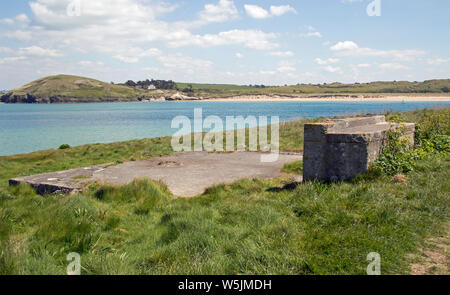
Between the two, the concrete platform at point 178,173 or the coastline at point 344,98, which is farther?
the coastline at point 344,98

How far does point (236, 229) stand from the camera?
540cm

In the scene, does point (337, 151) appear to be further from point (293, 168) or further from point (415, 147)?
point (415, 147)

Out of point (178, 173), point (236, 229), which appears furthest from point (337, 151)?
point (178, 173)

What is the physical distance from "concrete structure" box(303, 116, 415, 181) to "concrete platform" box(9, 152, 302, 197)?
1833 mm

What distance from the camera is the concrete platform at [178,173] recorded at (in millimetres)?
9656

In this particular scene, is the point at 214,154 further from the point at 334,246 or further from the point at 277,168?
the point at 334,246

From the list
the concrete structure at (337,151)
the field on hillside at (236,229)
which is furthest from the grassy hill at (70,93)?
the field on hillside at (236,229)

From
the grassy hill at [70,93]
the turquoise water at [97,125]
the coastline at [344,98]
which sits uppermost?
the grassy hill at [70,93]

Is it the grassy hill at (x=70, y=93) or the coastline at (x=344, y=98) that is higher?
the grassy hill at (x=70, y=93)

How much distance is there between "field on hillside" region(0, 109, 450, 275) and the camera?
13.4ft

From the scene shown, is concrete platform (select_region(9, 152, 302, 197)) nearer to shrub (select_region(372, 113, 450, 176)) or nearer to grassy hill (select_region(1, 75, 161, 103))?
shrub (select_region(372, 113, 450, 176))

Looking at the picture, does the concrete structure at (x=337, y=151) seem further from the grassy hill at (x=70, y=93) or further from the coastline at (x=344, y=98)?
the grassy hill at (x=70, y=93)

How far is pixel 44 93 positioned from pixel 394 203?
683 ft

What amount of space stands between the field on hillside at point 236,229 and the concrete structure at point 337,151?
1.39 ft
